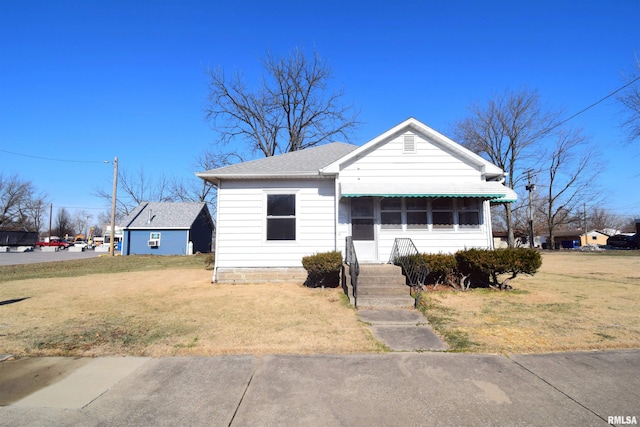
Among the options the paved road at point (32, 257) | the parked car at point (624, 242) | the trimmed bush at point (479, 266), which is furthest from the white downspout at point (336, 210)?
the parked car at point (624, 242)

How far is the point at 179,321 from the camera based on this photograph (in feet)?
19.4

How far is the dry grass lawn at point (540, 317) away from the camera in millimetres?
4676

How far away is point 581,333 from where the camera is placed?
5031 mm

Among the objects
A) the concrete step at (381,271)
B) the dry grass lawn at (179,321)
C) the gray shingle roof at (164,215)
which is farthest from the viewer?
the gray shingle roof at (164,215)

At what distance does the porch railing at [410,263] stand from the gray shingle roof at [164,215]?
23958 mm

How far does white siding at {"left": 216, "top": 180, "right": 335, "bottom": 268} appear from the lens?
999 cm

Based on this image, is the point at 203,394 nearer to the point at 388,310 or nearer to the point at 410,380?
the point at 410,380

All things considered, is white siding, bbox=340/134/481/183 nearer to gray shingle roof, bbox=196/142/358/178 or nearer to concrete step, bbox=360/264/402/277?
gray shingle roof, bbox=196/142/358/178

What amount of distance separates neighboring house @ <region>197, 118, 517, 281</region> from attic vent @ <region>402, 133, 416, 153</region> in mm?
32

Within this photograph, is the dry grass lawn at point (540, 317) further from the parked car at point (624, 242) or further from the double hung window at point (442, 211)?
the parked car at point (624, 242)

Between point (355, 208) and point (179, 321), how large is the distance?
593 cm

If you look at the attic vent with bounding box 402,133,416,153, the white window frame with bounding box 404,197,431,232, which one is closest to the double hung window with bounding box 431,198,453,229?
the white window frame with bounding box 404,197,431,232

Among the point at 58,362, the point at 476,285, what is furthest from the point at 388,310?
the point at 58,362

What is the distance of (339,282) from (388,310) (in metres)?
2.99
